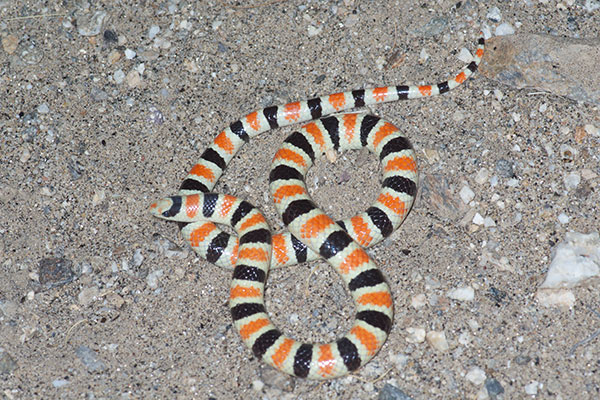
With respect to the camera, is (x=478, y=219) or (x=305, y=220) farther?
(x=478, y=219)

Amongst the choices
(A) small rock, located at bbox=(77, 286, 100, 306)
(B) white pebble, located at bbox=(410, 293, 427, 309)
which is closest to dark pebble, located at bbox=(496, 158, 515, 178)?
(B) white pebble, located at bbox=(410, 293, 427, 309)

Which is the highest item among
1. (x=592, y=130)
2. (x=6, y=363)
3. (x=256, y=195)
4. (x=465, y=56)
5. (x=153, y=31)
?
(x=153, y=31)

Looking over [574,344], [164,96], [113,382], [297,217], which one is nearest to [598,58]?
[574,344]

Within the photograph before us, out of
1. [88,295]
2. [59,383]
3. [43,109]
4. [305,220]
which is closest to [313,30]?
[305,220]

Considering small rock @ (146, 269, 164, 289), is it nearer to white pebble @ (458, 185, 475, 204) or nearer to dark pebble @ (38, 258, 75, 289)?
dark pebble @ (38, 258, 75, 289)

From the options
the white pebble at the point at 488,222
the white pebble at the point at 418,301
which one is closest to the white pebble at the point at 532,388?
the white pebble at the point at 418,301

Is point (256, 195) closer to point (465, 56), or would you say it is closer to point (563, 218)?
point (465, 56)
